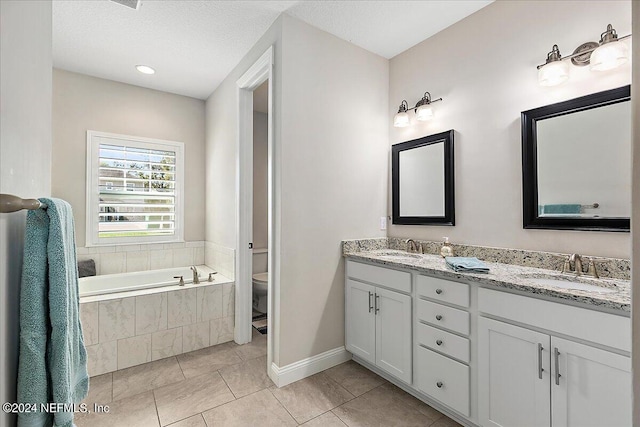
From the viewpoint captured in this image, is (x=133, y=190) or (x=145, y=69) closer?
(x=145, y=69)

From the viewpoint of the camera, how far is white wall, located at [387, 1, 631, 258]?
165 centimetres

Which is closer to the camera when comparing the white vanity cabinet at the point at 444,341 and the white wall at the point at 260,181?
the white vanity cabinet at the point at 444,341

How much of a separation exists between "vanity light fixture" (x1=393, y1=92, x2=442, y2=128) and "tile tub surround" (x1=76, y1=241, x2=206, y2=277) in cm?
278

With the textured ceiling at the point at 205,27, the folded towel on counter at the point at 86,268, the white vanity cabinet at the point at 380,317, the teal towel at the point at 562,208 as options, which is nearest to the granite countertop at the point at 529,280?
the white vanity cabinet at the point at 380,317

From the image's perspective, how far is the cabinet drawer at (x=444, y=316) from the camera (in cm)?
166

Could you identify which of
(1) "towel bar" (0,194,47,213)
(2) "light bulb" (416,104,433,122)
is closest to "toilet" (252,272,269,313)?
(2) "light bulb" (416,104,433,122)

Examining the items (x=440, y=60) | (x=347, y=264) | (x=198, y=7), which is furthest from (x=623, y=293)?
(x=198, y=7)

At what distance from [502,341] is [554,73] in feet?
4.97

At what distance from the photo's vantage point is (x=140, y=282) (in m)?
3.24

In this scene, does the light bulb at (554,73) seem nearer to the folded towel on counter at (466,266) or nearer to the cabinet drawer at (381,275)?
the folded towel on counter at (466,266)

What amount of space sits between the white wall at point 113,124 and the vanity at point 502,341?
259 cm

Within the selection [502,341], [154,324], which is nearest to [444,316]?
[502,341]

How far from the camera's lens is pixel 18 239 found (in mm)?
700

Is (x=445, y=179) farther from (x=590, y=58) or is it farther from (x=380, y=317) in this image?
(x=380, y=317)
